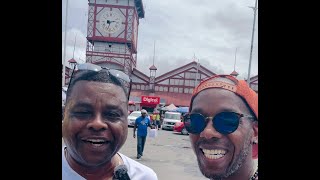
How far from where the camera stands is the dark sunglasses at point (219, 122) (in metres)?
1.62

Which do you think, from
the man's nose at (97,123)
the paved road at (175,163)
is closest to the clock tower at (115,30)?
the man's nose at (97,123)

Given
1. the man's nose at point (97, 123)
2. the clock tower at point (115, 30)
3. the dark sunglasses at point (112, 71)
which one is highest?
the clock tower at point (115, 30)

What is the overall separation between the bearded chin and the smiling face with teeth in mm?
516

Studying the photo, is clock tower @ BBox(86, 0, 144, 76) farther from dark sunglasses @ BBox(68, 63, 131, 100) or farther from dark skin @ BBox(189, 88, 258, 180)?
dark skin @ BBox(189, 88, 258, 180)

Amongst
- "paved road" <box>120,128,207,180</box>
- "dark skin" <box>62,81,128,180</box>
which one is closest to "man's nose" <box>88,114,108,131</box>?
"dark skin" <box>62,81,128,180</box>

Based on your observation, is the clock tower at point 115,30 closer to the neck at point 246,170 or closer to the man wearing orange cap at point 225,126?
the man wearing orange cap at point 225,126

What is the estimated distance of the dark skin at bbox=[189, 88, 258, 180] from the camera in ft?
5.36

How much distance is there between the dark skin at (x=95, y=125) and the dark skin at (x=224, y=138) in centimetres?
42
